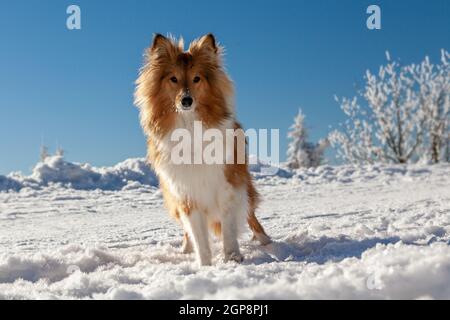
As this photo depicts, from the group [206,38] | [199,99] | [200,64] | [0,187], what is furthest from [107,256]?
[0,187]

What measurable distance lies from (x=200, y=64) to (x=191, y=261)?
6.27ft

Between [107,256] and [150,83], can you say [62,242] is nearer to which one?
[107,256]

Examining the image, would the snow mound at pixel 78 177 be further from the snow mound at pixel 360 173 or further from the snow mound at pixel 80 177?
the snow mound at pixel 360 173

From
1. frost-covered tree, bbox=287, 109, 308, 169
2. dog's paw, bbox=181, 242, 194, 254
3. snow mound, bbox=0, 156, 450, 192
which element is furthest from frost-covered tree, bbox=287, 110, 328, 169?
dog's paw, bbox=181, 242, 194, 254

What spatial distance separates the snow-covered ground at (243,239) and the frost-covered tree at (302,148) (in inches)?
851

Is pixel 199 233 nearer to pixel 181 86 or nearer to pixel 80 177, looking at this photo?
pixel 181 86

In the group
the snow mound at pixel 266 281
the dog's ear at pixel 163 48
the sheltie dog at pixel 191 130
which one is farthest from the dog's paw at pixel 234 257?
the dog's ear at pixel 163 48

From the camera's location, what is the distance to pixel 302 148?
122 feet

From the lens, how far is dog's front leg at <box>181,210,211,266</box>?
4.65m

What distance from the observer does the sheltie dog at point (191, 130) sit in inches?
186

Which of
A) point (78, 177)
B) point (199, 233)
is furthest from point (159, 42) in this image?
point (78, 177)

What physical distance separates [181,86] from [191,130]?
1.46 ft
